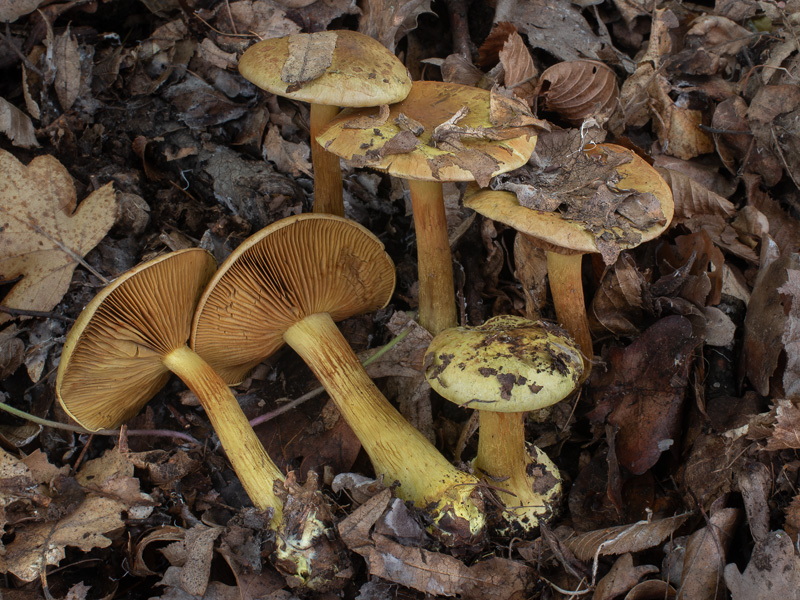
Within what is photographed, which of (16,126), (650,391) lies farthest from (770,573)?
(16,126)

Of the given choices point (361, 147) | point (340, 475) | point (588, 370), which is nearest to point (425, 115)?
point (361, 147)

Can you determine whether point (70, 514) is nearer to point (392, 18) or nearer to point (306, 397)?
point (306, 397)

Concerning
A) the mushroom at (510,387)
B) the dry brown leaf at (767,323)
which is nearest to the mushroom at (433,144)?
the mushroom at (510,387)

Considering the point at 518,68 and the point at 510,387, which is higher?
the point at 518,68

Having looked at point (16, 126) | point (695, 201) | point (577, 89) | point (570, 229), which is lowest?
point (695, 201)

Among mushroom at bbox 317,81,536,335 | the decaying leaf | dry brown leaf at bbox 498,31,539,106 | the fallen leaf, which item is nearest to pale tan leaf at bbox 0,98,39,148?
the decaying leaf

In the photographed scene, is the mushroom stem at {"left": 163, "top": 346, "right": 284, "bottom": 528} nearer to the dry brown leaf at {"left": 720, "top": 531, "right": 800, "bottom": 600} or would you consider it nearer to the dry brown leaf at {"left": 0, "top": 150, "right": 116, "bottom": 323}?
the dry brown leaf at {"left": 0, "top": 150, "right": 116, "bottom": 323}
